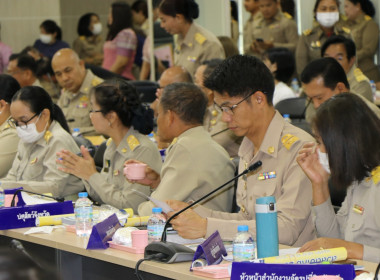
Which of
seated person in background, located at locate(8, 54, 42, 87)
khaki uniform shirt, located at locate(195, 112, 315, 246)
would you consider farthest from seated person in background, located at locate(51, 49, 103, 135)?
khaki uniform shirt, located at locate(195, 112, 315, 246)

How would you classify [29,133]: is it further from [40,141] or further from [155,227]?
[155,227]

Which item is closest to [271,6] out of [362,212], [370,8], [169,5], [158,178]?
[370,8]

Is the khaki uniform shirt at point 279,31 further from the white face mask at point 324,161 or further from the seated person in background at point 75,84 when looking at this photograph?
the white face mask at point 324,161

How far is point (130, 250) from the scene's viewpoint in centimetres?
253

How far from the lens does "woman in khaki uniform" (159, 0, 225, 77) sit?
6.09 m

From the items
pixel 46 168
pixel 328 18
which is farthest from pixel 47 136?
pixel 328 18

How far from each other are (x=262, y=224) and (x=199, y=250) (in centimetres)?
22

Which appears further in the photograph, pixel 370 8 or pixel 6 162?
pixel 370 8

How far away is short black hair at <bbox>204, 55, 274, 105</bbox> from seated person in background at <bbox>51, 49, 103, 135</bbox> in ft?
11.9

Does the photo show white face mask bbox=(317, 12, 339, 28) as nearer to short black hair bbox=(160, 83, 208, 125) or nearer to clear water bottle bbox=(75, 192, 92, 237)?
short black hair bbox=(160, 83, 208, 125)

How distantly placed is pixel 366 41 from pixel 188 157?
4191 millimetres

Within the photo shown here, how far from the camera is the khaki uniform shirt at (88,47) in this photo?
32.8ft

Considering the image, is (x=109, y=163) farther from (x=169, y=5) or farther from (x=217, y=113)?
(x=169, y=5)

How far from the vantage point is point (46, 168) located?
417 cm
